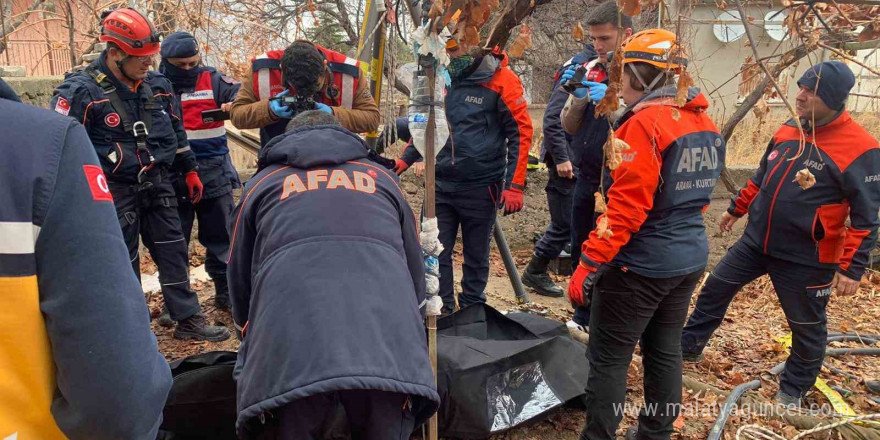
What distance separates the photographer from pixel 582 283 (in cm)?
280

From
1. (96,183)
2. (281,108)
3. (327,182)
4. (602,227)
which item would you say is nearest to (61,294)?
(96,183)

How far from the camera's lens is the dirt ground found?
3.40 meters

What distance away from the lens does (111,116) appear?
11.8ft

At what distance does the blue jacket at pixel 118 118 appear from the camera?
3477 millimetres

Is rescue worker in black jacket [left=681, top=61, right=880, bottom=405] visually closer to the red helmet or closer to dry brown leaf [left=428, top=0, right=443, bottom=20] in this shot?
dry brown leaf [left=428, top=0, right=443, bottom=20]

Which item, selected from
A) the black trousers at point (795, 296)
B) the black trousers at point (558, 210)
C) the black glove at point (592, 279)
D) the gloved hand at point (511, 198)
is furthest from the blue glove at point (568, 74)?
the black glove at point (592, 279)

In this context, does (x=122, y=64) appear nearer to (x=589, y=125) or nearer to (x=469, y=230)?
(x=469, y=230)

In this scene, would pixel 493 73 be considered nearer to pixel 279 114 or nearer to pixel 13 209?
pixel 279 114

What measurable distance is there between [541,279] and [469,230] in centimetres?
145

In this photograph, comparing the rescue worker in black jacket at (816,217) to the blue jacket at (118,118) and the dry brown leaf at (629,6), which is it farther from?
the blue jacket at (118,118)

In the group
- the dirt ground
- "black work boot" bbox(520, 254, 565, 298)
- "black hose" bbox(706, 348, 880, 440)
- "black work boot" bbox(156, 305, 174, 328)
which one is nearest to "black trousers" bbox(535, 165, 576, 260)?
"black work boot" bbox(520, 254, 565, 298)

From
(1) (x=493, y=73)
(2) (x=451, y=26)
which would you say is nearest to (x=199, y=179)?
(1) (x=493, y=73)

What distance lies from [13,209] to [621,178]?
2.22m

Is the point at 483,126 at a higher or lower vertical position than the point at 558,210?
higher
